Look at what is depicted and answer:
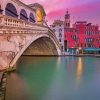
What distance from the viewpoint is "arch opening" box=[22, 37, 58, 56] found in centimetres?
1799

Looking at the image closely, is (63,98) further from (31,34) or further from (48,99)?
(31,34)

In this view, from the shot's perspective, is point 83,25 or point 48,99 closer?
point 48,99

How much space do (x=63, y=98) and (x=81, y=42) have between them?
27392 mm

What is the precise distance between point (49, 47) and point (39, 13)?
4317mm

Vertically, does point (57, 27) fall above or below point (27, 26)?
above

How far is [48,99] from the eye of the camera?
4676mm

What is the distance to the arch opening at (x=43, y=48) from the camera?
59.0 feet

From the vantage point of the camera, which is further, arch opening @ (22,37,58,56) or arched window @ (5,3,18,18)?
arch opening @ (22,37,58,56)

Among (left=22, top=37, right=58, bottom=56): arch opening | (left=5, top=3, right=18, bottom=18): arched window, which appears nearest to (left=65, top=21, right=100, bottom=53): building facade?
(left=22, top=37, right=58, bottom=56): arch opening

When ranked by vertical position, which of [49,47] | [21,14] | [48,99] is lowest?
[48,99]

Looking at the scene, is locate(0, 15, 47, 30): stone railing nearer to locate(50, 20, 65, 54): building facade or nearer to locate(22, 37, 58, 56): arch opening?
locate(22, 37, 58, 56): arch opening

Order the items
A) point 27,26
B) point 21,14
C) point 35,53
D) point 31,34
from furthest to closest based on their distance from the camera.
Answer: point 35,53, point 21,14, point 31,34, point 27,26

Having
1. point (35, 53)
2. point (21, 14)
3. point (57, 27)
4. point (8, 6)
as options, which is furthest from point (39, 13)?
point (57, 27)

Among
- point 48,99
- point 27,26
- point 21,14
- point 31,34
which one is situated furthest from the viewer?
point 21,14
